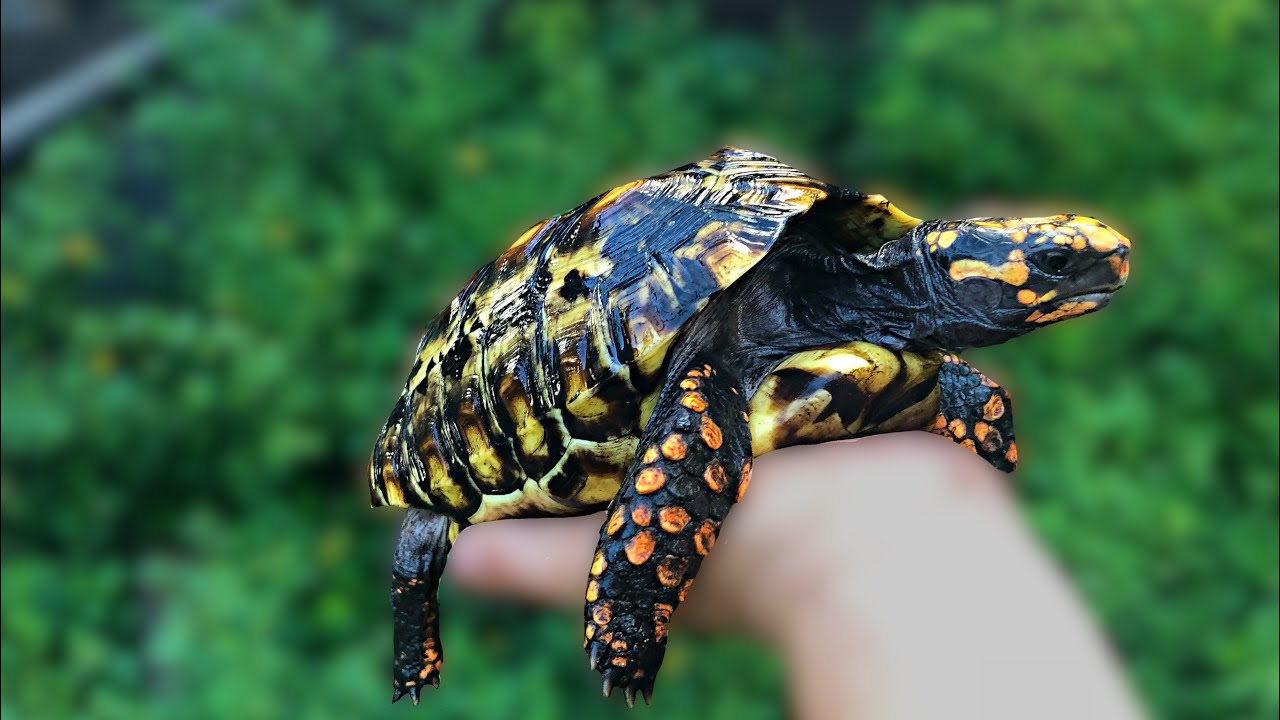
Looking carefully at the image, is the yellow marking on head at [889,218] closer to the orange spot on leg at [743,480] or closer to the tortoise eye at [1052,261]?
the tortoise eye at [1052,261]

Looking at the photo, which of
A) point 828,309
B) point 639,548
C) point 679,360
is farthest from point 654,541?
point 828,309

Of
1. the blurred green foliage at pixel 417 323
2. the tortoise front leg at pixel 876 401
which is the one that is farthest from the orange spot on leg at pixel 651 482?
the blurred green foliage at pixel 417 323

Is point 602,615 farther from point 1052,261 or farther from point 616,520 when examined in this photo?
point 1052,261

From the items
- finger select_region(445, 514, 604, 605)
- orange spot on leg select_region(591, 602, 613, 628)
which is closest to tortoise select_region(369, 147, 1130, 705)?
orange spot on leg select_region(591, 602, 613, 628)

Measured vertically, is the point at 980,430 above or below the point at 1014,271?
below

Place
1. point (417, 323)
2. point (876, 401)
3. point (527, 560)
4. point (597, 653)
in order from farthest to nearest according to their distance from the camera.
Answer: point (417, 323) → point (527, 560) → point (876, 401) → point (597, 653)

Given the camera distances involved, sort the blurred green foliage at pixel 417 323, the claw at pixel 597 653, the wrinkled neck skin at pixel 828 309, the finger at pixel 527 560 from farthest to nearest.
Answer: the blurred green foliage at pixel 417 323 → the finger at pixel 527 560 → the wrinkled neck skin at pixel 828 309 → the claw at pixel 597 653

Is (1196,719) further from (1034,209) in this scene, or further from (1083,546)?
(1034,209)
